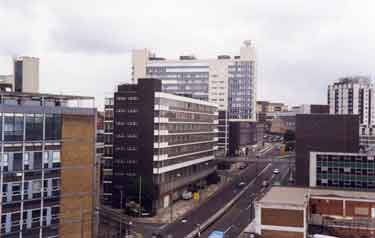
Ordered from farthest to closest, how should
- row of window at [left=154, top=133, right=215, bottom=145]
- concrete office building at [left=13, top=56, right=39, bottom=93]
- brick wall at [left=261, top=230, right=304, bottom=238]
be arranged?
row of window at [left=154, top=133, right=215, bottom=145], brick wall at [left=261, top=230, right=304, bottom=238], concrete office building at [left=13, top=56, right=39, bottom=93]

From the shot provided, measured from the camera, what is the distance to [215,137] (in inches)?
3189

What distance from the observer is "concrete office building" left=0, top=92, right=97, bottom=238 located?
2947 centimetres

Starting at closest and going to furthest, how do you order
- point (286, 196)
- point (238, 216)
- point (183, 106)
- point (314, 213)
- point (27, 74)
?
point (27, 74) → point (286, 196) → point (314, 213) → point (238, 216) → point (183, 106)

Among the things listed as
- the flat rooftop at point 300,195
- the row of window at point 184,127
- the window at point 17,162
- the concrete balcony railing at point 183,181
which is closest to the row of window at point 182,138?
the row of window at point 184,127

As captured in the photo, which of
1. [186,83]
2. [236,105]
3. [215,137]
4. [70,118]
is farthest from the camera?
[236,105]

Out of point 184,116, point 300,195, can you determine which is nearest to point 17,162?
point 300,195

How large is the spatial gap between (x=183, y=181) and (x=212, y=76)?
66.1 metres

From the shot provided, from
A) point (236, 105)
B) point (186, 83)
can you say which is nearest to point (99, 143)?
point (186, 83)

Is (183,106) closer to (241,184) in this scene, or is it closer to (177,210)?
(177,210)

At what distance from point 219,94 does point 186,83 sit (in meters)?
10.3

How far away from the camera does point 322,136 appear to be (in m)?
56.8

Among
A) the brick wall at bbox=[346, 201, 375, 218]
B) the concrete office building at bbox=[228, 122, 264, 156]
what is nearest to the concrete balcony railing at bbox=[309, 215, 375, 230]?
the brick wall at bbox=[346, 201, 375, 218]

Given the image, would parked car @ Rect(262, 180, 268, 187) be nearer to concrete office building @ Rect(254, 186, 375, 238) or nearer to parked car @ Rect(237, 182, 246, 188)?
parked car @ Rect(237, 182, 246, 188)

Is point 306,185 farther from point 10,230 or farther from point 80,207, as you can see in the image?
point 10,230
